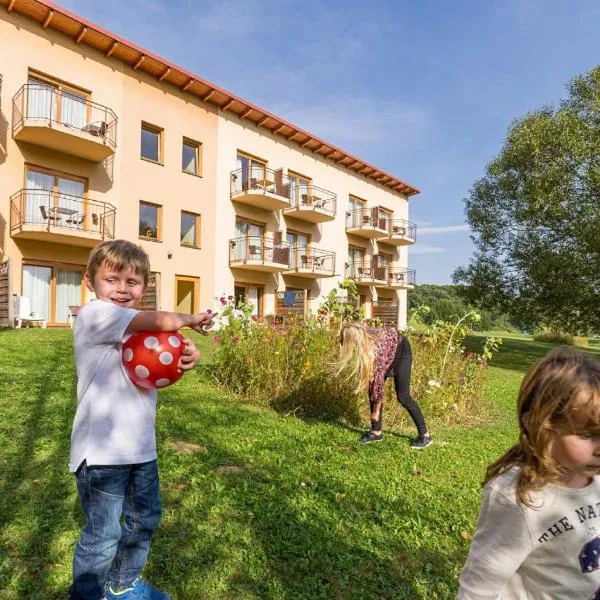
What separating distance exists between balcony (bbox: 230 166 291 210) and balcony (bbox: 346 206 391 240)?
5.92 metres

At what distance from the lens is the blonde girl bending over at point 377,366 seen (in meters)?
5.19

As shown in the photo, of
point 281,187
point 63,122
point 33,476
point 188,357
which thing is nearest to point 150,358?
point 188,357

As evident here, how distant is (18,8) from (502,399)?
58.3 ft

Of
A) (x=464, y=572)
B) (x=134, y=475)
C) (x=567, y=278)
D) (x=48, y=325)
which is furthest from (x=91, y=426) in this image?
(x=567, y=278)

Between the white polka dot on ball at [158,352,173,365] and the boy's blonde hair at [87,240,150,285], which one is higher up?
the boy's blonde hair at [87,240,150,285]

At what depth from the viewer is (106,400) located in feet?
6.66

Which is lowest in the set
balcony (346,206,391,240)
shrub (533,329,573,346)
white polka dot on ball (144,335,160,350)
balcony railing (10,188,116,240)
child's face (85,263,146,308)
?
shrub (533,329,573,346)

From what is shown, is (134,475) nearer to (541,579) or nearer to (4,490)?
(541,579)

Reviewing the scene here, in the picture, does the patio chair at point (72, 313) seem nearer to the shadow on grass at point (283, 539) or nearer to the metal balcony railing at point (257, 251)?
the metal balcony railing at point (257, 251)

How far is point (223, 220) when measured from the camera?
21.1 metres

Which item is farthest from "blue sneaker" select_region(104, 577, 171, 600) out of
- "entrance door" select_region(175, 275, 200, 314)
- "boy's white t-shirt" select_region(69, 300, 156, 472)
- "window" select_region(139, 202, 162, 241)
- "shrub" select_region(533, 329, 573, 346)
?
"shrub" select_region(533, 329, 573, 346)

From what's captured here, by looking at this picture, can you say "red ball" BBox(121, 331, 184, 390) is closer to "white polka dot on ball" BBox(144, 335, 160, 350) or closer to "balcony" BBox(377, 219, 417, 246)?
"white polka dot on ball" BBox(144, 335, 160, 350)

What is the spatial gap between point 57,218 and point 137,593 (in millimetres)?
15121

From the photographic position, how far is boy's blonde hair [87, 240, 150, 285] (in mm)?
2078
